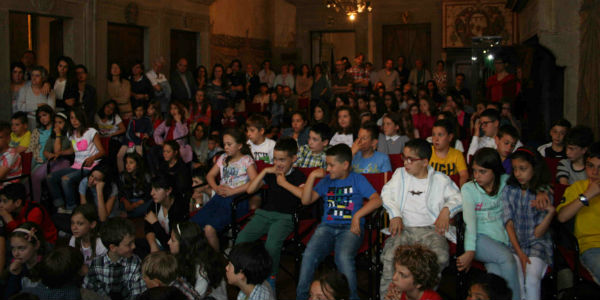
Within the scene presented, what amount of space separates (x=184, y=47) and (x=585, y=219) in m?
9.76

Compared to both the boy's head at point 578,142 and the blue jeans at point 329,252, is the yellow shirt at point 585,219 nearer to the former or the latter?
the boy's head at point 578,142

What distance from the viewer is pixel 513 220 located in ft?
12.8

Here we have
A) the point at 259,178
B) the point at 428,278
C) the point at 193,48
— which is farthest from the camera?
the point at 193,48

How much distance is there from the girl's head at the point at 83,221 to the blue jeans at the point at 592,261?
3339 millimetres

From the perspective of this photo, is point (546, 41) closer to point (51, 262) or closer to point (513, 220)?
point (513, 220)

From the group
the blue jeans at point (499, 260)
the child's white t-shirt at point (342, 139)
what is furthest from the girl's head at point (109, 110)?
the blue jeans at point (499, 260)

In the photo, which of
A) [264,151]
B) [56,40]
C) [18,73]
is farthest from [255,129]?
[56,40]

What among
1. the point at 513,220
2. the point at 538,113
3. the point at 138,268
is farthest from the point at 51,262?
the point at 538,113

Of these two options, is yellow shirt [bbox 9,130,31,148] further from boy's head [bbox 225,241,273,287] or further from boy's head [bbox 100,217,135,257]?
boy's head [bbox 225,241,273,287]

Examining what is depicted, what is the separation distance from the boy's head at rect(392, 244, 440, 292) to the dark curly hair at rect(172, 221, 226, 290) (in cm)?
120

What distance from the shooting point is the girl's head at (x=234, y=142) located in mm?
5091

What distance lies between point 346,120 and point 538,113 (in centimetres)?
370

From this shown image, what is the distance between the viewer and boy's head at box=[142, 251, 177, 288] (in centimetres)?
355

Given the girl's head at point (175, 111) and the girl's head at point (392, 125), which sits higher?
the girl's head at point (175, 111)
